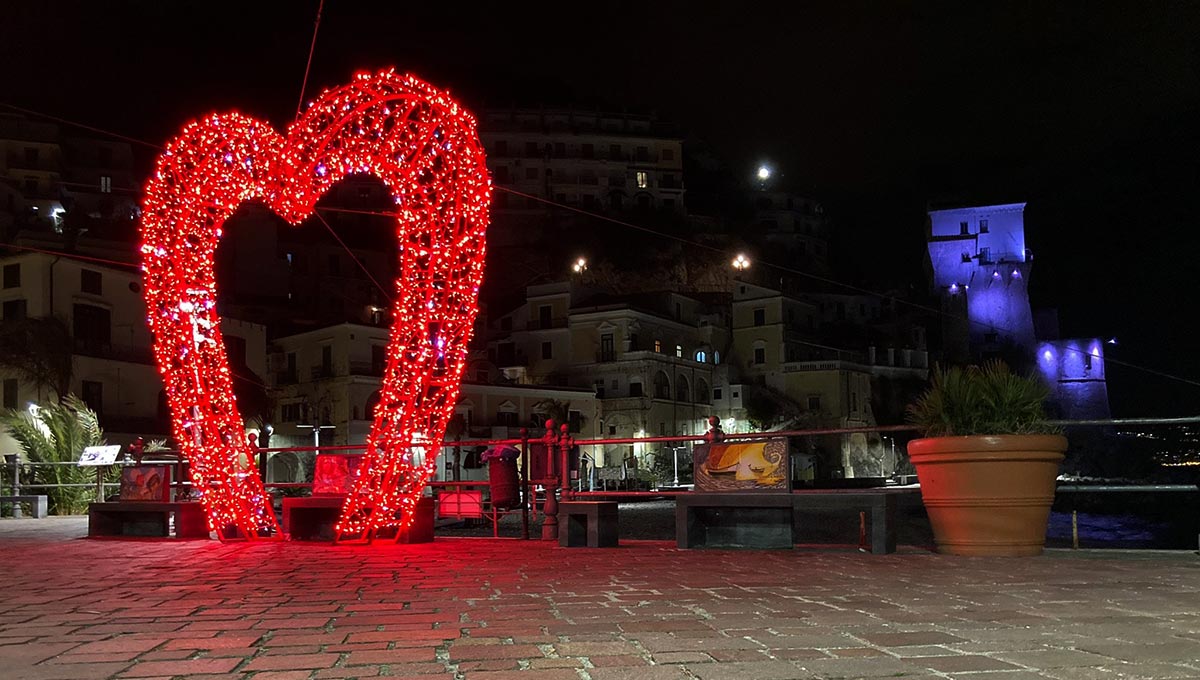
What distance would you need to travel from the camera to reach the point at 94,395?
3328cm

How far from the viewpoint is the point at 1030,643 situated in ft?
12.7

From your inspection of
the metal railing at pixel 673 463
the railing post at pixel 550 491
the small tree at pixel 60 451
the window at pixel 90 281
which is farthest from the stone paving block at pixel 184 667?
the window at pixel 90 281

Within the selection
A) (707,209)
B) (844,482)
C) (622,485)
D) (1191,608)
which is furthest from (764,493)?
(707,209)

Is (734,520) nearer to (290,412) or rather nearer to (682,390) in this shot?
(290,412)

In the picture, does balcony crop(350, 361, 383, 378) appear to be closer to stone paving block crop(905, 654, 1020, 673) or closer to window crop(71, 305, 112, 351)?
window crop(71, 305, 112, 351)

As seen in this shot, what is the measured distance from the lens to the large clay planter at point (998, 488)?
7371mm

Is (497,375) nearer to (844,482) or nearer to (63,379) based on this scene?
(844,482)

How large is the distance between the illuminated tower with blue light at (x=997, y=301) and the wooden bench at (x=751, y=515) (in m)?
80.7

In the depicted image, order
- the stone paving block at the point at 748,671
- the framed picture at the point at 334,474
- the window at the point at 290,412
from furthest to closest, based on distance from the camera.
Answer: the window at the point at 290,412
the framed picture at the point at 334,474
the stone paving block at the point at 748,671

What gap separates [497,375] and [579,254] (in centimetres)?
2228

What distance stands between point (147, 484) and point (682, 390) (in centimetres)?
5025

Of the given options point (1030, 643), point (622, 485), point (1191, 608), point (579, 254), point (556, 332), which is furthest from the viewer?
point (579, 254)

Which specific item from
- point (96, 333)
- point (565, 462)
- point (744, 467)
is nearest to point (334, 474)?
point (565, 462)

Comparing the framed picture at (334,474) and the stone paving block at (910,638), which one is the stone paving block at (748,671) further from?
the framed picture at (334,474)
